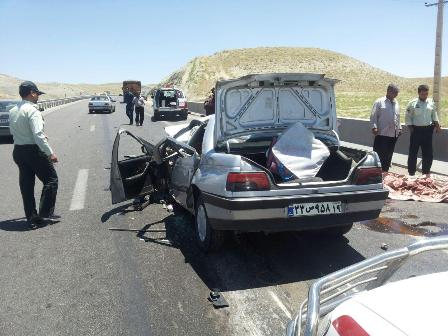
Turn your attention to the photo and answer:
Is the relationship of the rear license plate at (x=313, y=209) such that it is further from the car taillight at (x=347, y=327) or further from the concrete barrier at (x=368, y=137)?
the concrete barrier at (x=368, y=137)

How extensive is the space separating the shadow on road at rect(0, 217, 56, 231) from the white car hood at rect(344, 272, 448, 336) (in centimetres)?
→ 556

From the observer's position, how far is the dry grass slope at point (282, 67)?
115 m

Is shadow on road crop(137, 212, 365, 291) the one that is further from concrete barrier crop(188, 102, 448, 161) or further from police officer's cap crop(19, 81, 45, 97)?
concrete barrier crop(188, 102, 448, 161)

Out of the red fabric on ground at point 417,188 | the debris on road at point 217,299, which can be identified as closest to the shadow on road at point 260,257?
the debris on road at point 217,299

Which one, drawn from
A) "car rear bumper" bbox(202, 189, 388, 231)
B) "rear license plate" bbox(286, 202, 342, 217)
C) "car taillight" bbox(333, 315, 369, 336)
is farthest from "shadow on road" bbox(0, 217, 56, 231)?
"car taillight" bbox(333, 315, 369, 336)

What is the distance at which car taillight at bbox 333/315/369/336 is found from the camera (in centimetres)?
174

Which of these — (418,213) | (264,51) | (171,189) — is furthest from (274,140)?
(264,51)

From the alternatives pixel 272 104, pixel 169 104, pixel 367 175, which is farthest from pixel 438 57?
pixel 169 104

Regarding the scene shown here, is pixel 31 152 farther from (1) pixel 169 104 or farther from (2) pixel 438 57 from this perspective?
(1) pixel 169 104

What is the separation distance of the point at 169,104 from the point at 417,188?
22.8 metres

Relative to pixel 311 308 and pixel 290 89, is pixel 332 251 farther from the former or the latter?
pixel 311 308

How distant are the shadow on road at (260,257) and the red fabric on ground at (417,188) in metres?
2.72

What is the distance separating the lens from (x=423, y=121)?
8711mm

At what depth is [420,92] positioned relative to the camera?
8.66m
